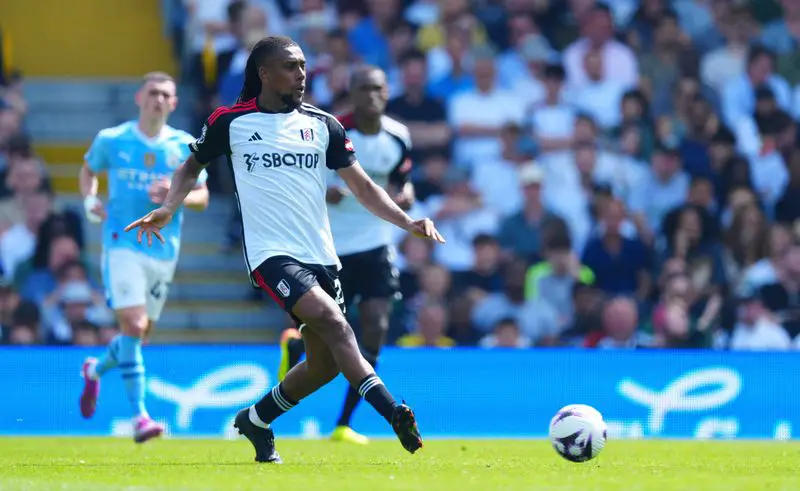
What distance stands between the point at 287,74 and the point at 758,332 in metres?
8.52

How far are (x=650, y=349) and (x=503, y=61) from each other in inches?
238

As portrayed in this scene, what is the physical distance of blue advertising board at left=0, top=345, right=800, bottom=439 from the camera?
13953 mm

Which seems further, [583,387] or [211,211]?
[211,211]

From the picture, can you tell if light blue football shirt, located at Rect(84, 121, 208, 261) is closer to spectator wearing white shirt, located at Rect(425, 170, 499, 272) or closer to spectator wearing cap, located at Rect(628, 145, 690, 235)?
spectator wearing white shirt, located at Rect(425, 170, 499, 272)

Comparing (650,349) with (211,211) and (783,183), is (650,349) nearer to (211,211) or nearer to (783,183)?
(783,183)

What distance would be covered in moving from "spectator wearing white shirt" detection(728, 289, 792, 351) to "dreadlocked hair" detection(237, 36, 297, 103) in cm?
830

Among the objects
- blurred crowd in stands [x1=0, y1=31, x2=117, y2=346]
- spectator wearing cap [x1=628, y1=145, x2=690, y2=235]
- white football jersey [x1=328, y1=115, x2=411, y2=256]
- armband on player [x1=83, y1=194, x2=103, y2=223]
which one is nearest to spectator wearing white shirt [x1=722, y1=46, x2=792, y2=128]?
spectator wearing cap [x1=628, y1=145, x2=690, y2=235]

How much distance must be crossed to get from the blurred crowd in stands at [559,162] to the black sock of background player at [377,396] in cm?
661

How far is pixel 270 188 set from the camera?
9172 millimetres

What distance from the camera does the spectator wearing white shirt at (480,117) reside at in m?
18.4

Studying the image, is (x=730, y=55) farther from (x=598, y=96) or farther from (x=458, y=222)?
(x=458, y=222)

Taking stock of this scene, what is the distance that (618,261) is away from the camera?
1722 centimetres

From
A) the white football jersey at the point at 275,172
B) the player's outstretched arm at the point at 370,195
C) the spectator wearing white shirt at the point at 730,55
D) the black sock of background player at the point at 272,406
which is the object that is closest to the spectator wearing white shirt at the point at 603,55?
the spectator wearing white shirt at the point at 730,55

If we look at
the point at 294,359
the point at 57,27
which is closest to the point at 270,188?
the point at 294,359
